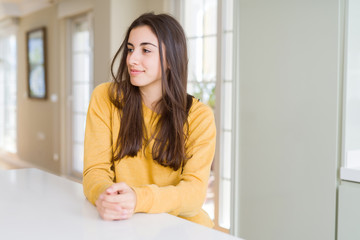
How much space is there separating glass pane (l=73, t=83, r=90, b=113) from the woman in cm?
367

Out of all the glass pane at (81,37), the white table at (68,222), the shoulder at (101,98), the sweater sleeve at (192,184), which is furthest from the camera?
the glass pane at (81,37)

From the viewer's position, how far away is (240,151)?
2.53m

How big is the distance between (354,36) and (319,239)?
1094 millimetres

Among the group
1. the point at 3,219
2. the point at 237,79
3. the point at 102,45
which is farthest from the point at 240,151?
the point at 102,45

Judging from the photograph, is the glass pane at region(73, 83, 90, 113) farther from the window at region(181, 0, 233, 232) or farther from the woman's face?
the woman's face

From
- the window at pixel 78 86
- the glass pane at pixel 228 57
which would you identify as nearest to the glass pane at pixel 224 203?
the glass pane at pixel 228 57

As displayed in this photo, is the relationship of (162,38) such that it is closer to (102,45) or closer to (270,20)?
(270,20)

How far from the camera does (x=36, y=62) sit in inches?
233

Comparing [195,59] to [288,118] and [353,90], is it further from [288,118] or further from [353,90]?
[353,90]

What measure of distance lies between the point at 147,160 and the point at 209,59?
6.57ft

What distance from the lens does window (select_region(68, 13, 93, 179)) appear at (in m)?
5.00

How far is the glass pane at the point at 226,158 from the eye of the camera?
120 inches

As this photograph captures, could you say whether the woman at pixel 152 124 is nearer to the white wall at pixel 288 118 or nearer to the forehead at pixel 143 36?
the forehead at pixel 143 36

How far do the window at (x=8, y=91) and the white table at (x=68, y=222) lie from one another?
6289 millimetres
